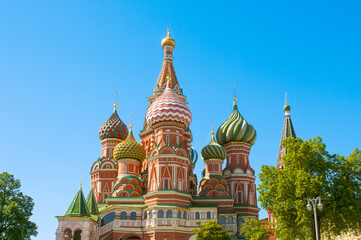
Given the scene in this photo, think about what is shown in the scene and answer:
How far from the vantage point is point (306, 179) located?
24.4m

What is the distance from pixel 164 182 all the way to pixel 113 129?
1335cm

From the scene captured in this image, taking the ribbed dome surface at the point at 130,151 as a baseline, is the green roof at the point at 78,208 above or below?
below

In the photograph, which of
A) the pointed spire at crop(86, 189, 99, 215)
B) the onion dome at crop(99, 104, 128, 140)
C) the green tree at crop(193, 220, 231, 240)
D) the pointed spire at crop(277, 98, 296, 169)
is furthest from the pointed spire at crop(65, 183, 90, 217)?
the pointed spire at crop(277, 98, 296, 169)

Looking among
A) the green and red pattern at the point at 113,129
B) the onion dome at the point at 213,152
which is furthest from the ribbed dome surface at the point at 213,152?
the green and red pattern at the point at 113,129

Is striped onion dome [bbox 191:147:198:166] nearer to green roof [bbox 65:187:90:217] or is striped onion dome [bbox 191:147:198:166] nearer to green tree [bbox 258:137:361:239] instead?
green roof [bbox 65:187:90:217]

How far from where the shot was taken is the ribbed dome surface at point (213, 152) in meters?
43.8

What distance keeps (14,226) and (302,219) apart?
18.7m

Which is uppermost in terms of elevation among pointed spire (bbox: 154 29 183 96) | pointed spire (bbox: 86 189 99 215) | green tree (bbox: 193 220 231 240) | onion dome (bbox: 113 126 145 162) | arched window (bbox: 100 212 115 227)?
pointed spire (bbox: 154 29 183 96)

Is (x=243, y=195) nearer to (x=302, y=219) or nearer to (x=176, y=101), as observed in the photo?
(x=176, y=101)

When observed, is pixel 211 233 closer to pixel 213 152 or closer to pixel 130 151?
pixel 213 152

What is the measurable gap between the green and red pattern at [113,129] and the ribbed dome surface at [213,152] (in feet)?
33.1

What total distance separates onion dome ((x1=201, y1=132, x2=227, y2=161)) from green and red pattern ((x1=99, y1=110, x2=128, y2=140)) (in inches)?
398

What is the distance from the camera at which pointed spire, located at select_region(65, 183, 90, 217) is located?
115 feet

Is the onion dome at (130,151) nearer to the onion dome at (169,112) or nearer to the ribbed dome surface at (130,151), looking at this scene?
Result: the ribbed dome surface at (130,151)
